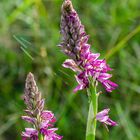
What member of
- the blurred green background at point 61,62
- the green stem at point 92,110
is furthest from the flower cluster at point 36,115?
the blurred green background at point 61,62

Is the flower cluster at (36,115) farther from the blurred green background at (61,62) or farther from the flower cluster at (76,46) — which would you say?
the blurred green background at (61,62)

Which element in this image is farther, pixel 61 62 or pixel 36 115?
pixel 61 62

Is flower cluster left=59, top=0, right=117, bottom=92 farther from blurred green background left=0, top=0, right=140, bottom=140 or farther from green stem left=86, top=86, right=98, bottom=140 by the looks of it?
blurred green background left=0, top=0, right=140, bottom=140

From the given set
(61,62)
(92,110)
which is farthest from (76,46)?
(61,62)

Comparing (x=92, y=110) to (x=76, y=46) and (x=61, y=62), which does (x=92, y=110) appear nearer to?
(x=76, y=46)

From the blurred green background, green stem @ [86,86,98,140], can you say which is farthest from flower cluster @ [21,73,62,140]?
the blurred green background

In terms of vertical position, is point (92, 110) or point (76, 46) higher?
point (76, 46)

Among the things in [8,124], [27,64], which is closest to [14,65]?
[27,64]
